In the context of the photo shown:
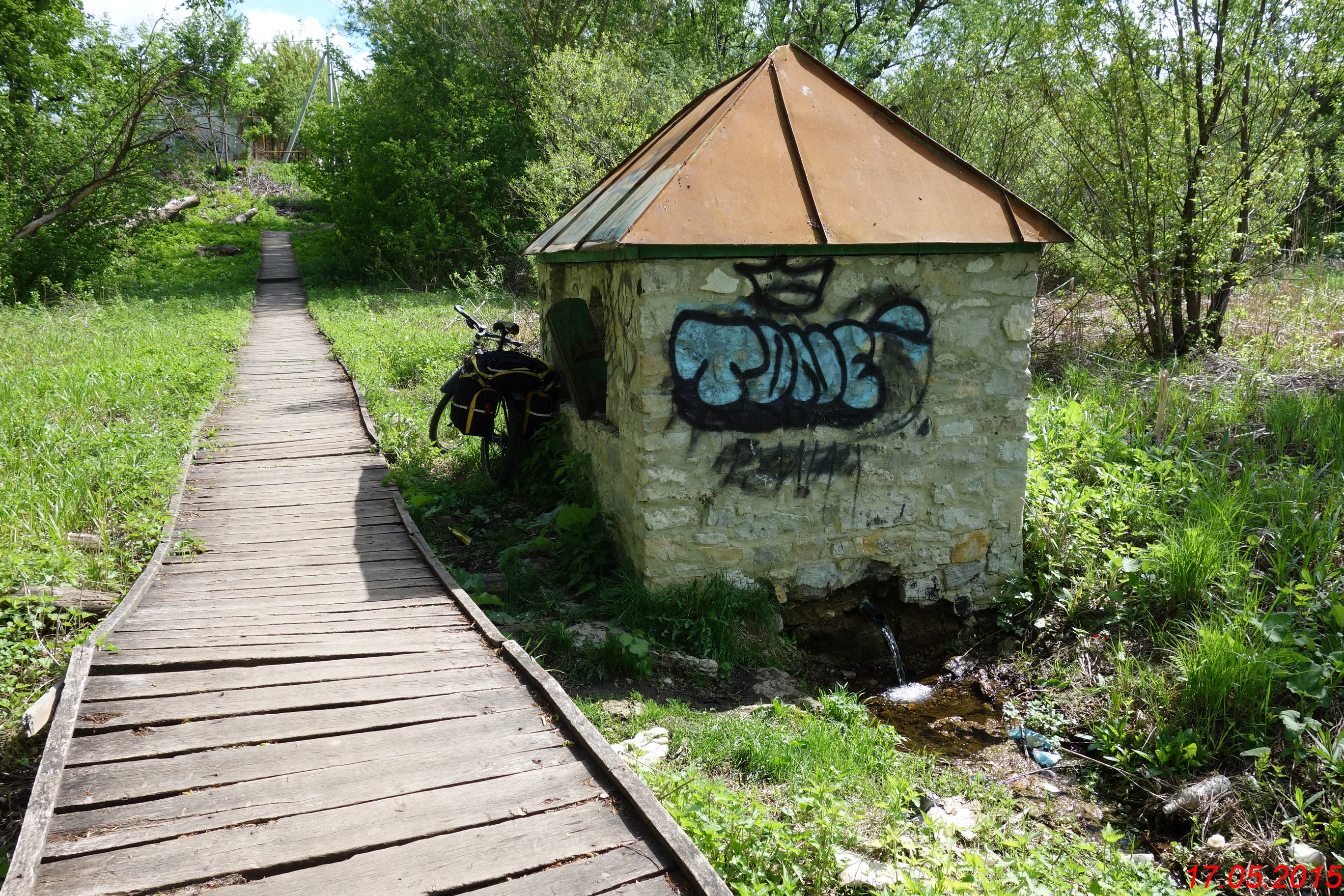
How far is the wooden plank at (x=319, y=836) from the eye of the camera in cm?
248

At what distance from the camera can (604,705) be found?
4.13 metres

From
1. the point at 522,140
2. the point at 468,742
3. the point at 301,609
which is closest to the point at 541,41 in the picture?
the point at 522,140

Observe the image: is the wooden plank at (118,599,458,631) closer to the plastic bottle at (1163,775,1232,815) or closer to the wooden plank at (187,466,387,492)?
the wooden plank at (187,466,387,492)

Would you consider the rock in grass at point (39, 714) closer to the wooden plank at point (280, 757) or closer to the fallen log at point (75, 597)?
the wooden plank at point (280, 757)

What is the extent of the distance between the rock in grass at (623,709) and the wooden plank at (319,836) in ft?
3.18

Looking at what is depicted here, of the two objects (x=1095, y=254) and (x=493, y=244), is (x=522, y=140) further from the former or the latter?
(x=1095, y=254)

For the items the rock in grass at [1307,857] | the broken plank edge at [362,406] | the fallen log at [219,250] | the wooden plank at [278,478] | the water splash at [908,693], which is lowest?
the water splash at [908,693]

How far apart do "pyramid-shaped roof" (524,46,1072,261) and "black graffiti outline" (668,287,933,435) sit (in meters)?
0.40

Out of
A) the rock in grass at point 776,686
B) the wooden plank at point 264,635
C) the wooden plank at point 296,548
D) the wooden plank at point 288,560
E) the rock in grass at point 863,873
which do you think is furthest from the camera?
the wooden plank at point 296,548

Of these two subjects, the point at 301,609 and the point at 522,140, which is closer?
the point at 301,609

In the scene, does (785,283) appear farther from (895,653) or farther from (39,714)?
(39,714)

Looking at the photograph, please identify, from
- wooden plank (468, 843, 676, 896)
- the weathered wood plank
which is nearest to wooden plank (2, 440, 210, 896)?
the weathered wood plank

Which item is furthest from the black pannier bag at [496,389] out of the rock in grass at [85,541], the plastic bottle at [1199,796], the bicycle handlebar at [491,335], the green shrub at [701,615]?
the plastic bottle at [1199,796]

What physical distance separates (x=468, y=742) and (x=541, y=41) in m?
20.7
